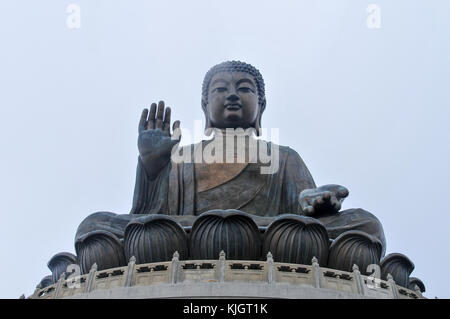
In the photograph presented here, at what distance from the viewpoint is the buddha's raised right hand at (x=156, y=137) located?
41.1ft

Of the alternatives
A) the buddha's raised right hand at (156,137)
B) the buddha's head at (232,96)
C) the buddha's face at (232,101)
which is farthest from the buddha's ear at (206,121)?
the buddha's raised right hand at (156,137)

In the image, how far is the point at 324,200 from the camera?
1116 cm

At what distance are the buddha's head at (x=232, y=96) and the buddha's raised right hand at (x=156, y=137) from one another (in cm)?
182

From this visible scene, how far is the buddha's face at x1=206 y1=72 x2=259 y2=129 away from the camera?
→ 14313mm

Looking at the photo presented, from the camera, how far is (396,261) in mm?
10344

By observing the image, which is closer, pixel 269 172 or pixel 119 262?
pixel 119 262

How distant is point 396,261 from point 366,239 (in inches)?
21.3

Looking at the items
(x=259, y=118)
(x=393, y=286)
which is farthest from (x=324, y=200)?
(x=259, y=118)

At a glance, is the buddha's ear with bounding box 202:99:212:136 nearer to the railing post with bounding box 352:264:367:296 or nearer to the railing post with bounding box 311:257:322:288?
the railing post with bounding box 311:257:322:288

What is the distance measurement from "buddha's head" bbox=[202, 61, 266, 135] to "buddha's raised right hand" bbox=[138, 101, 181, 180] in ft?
5.99

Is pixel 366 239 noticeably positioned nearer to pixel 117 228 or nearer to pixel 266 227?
pixel 266 227

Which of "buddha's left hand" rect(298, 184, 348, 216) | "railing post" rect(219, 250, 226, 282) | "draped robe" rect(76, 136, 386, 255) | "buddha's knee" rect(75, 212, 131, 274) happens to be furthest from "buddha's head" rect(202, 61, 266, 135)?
"railing post" rect(219, 250, 226, 282)
